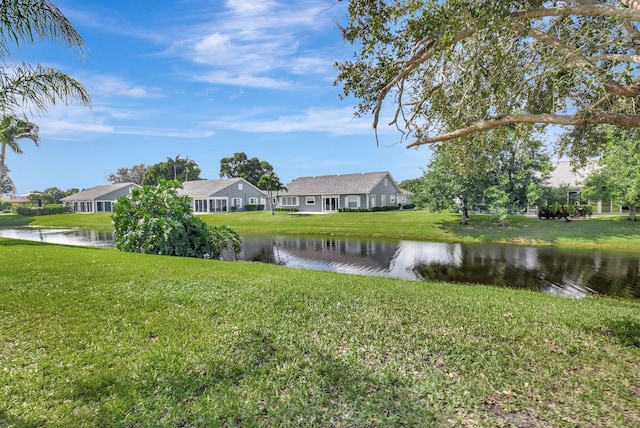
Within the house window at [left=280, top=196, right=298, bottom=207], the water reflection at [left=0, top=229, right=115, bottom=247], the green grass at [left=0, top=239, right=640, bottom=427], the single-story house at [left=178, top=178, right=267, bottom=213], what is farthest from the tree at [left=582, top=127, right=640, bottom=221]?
the single-story house at [left=178, top=178, right=267, bottom=213]

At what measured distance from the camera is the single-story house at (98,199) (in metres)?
53.6

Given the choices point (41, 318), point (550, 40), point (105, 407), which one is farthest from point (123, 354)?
point (550, 40)

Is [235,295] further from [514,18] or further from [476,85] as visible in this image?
[514,18]

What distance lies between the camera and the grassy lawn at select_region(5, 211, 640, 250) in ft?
66.0

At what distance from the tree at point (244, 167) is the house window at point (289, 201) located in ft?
74.3

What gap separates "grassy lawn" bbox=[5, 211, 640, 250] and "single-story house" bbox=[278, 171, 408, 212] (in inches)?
368

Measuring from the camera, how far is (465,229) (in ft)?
79.4

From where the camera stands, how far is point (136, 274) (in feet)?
25.9

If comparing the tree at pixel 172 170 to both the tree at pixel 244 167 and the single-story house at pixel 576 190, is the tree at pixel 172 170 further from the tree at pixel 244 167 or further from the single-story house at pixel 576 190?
the single-story house at pixel 576 190

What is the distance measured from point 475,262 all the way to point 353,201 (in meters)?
27.8

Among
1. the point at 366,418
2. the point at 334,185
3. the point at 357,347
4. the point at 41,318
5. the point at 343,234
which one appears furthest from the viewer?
the point at 334,185

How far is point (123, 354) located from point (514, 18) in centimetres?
692

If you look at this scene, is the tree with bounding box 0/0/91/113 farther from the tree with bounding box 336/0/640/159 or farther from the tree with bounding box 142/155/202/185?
the tree with bounding box 142/155/202/185

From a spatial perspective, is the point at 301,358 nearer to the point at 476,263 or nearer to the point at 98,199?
the point at 476,263
